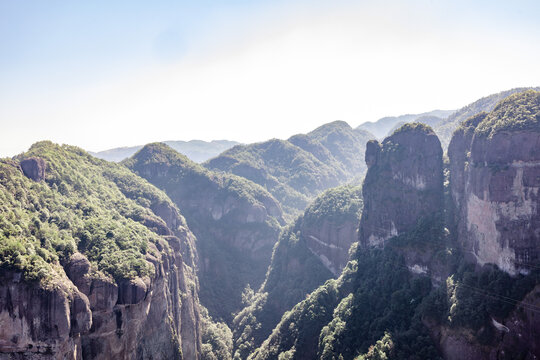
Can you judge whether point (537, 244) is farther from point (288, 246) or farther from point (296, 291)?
point (288, 246)

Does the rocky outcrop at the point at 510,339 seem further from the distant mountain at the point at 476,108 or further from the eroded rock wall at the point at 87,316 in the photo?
the distant mountain at the point at 476,108

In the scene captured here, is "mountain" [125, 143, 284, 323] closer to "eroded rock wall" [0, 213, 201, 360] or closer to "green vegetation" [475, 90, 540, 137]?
"eroded rock wall" [0, 213, 201, 360]

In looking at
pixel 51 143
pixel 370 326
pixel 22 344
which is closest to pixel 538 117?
pixel 370 326

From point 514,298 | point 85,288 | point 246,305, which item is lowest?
point 246,305

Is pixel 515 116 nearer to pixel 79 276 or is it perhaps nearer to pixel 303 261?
pixel 79 276

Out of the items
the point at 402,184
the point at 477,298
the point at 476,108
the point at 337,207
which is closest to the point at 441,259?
the point at 477,298

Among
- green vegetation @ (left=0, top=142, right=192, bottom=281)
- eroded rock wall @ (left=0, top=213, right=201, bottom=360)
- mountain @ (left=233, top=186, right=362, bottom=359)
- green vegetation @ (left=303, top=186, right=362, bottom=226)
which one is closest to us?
eroded rock wall @ (left=0, top=213, right=201, bottom=360)

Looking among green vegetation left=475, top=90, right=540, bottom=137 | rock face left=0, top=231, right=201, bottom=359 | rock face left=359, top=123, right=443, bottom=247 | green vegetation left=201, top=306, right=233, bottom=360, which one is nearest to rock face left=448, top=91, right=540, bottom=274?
green vegetation left=475, top=90, right=540, bottom=137
